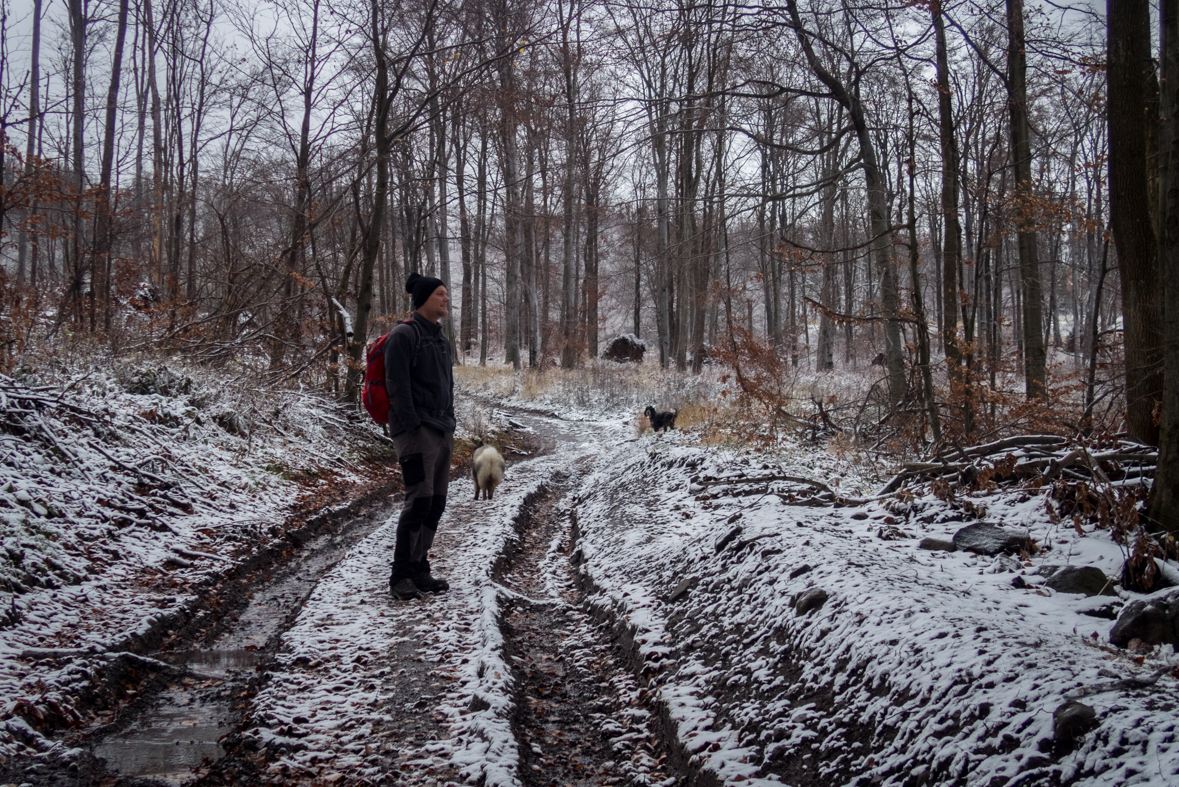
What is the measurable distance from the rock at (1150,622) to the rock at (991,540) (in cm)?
117

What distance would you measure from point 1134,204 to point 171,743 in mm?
6990

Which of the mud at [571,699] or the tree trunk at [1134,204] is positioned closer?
the mud at [571,699]

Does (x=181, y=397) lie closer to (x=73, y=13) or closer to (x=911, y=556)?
(x=911, y=556)

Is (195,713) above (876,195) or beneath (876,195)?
beneath

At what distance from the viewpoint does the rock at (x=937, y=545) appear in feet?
14.5

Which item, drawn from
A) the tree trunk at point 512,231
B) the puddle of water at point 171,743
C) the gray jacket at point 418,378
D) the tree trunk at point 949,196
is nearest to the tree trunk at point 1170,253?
the tree trunk at point 949,196

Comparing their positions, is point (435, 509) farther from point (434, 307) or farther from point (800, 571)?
point (800, 571)

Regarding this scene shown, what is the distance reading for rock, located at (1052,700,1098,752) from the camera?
2.13 m

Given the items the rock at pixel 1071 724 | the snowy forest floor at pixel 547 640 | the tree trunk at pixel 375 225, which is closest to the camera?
the rock at pixel 1071 724

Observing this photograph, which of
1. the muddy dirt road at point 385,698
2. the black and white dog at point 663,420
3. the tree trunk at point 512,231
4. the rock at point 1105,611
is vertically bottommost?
the muddy dirt road at point 385,698

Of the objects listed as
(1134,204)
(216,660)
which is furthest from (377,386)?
(1134,204)

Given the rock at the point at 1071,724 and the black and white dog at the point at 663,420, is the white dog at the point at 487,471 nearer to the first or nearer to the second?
the black and white dog at the point at 663,420

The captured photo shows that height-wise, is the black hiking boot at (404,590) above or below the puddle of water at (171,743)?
above

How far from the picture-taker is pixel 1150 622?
2838 millimetres
